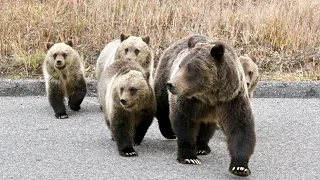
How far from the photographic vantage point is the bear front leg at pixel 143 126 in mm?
8055

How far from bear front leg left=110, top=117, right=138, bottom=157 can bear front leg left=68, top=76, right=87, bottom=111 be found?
263 cm

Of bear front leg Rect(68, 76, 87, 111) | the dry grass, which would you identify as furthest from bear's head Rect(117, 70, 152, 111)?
the dry grass

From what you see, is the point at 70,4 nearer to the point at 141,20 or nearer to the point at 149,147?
the point at 141,20

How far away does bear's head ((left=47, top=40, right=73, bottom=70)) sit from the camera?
1020 centimetres

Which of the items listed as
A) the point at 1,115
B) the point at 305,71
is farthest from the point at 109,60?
the point at 305,71

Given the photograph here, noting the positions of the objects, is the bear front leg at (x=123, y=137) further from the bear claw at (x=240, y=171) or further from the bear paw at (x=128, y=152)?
the bear claw at (x=240, y=171)

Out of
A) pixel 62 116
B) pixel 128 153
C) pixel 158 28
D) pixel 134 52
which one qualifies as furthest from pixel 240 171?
pixel 158 28

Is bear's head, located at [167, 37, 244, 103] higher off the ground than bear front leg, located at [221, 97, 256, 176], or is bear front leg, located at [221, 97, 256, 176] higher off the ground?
bear's head, located at [167, 37, 244, 103]

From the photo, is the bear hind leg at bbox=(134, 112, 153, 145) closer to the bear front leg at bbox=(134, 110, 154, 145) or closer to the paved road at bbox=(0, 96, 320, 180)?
the bear front leg at bbox=(134, 110, 154, 145)

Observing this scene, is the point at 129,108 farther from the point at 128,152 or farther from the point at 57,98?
the point at 57,98

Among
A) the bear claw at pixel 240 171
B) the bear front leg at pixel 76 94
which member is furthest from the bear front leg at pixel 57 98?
the bear claw at pixel 240 171

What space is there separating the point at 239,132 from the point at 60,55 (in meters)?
3.99

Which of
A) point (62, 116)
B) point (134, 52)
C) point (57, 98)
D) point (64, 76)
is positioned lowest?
point (62, 116)

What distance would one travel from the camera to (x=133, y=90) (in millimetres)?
7824
